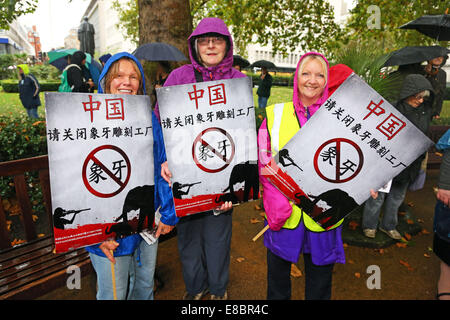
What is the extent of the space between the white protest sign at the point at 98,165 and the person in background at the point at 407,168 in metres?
3.14

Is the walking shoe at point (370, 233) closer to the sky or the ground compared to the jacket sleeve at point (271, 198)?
closer to the ground

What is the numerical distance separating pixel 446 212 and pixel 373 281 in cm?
123

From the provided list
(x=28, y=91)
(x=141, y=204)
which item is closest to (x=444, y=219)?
(x=141, y=204)

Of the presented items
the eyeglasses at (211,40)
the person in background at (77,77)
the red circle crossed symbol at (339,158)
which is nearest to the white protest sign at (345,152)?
the red circle crossed symbol at (339,158)

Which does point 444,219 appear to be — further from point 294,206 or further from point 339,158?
point 294,206

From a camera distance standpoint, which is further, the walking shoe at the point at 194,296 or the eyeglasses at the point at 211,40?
the walking shoe at the point at 194,296

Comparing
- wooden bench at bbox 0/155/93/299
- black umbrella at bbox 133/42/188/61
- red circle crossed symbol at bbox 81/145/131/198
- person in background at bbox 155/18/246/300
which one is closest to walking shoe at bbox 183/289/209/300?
person in background at bbox 155/18/246/300

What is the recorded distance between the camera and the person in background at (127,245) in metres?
1.75

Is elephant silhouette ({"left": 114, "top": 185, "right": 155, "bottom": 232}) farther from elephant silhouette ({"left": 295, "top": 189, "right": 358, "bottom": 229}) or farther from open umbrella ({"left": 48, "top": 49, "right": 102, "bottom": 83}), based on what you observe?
open umbrella ({"left": 48, "top": 49, "right": 102, "bottom": 83})

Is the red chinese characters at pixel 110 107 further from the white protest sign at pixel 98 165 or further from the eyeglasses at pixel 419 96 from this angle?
the eyeglasses at pixel 419 96

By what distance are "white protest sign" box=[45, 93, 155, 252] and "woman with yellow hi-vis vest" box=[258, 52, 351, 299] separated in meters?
0.82

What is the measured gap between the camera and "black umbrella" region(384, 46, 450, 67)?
425 cm

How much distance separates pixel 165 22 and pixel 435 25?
4578mm

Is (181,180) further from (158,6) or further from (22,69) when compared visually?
(22,69)
